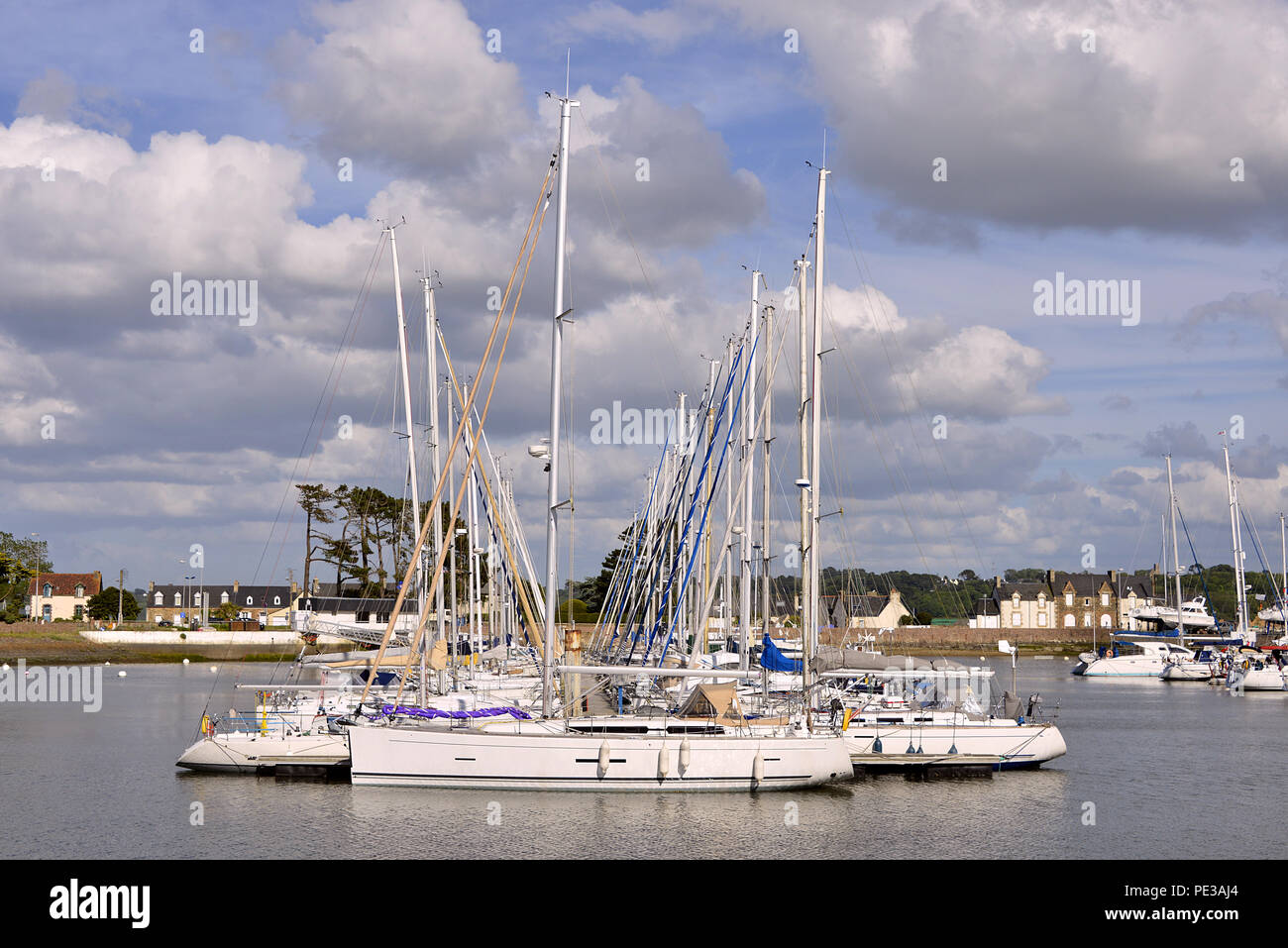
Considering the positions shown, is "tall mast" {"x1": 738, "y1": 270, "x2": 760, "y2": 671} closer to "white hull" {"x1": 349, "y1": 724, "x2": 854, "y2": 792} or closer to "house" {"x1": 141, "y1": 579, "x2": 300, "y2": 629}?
"white hull" {"x1": 349, "y1": 724, "x2": 854, "y2": 792}

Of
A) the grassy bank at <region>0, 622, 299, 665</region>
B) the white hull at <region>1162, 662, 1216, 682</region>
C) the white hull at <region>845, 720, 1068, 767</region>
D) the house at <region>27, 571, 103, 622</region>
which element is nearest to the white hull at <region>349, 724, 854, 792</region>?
the white hull at <region>845, 720, 1068, 767</region>

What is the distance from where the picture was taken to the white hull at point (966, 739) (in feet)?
131

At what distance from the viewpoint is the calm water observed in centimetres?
2912

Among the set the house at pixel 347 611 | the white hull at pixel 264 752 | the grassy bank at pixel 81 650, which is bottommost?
the grassy bank at pixel 81 650

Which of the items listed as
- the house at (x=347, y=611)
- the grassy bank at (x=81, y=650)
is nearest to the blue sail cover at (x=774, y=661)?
the grassy bank at (x=81, y=650)

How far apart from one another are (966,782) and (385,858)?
19.4 m

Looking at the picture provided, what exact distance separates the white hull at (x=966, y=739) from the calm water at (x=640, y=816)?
A: 0.93 meters

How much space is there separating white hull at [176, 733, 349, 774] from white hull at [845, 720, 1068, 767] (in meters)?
15.7

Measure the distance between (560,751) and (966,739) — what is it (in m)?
14.3

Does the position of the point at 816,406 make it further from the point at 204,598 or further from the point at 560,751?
the point at 204,598

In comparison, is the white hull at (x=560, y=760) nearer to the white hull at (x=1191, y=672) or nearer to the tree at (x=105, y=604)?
the white hull at (x=1191, y=672)

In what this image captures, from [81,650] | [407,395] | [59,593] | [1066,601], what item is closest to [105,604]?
[81,650]

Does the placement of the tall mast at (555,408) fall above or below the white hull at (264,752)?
above
